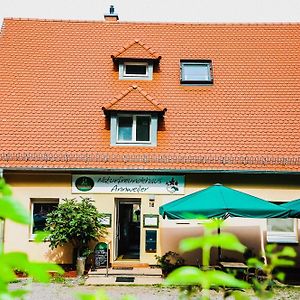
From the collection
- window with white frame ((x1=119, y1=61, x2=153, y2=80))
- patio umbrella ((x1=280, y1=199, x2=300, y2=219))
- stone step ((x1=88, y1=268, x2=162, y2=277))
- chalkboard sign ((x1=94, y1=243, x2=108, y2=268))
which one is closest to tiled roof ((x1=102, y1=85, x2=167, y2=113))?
window with white frame ((x1=119, y1=61, x2=153, y2=80))

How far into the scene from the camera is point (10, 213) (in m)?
0.92

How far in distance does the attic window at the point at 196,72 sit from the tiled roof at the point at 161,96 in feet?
0.78

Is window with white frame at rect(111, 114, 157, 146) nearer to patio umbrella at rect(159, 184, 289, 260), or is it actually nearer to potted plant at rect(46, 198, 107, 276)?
potted plant at rect(46, 198, 107, 276)

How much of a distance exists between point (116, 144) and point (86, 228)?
3147 millimetres

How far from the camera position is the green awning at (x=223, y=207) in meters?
11.7

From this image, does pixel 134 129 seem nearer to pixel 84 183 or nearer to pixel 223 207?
pixel 84 183

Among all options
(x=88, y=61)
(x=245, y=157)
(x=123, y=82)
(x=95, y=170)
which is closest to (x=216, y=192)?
(x=245, y=157)

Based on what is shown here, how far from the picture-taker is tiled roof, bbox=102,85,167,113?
50.8ft

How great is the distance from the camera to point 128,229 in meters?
17.1

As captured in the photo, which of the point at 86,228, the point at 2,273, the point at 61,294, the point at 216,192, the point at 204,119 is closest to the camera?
the point at 2,273

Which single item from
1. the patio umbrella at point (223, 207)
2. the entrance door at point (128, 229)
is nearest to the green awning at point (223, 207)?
the patio umbrella at point (223, 207)

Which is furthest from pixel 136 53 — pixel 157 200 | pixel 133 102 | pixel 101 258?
pixel 101 258

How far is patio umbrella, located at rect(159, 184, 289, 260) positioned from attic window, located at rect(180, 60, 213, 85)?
6.43 m

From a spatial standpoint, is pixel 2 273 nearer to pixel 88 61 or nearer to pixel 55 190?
pixel 55 190
